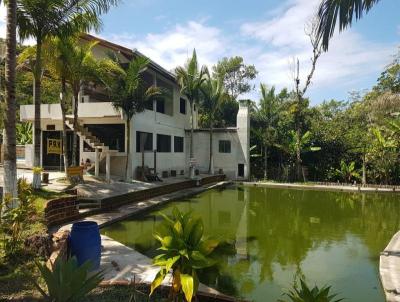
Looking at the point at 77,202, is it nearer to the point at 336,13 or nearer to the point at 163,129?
the point at 336,13

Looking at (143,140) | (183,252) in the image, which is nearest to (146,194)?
(143,140)

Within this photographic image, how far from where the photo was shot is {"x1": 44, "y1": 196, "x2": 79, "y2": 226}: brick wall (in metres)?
10.6

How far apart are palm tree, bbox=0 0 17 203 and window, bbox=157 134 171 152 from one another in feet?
49.5

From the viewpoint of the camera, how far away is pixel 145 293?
572 centimetres

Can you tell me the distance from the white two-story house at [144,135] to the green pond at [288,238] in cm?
481

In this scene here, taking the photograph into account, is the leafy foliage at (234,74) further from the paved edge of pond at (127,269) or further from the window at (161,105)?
the paved edge of pond at (127,269)

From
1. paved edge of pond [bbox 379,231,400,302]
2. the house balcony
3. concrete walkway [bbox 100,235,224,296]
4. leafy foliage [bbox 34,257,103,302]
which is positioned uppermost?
the house balcony

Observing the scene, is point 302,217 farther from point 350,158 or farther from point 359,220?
point 350,158

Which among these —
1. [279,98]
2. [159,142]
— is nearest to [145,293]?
A: [159,142]

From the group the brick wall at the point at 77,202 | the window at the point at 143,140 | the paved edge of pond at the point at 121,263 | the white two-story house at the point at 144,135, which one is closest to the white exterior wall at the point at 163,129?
the white two-story house at the point at 144,135

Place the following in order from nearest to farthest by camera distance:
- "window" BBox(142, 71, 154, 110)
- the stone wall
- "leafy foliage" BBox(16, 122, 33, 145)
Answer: the stone wall
"window" BBox(142, 71, 154, 110)
"leafy foliage" BBox(16, 122, 33, 145)

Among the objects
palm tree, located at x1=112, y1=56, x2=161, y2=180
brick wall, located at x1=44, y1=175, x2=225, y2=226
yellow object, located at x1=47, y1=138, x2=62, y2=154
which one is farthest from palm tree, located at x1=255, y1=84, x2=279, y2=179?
yellow object, located at x1=47, y1=138, x2=62, y2=154

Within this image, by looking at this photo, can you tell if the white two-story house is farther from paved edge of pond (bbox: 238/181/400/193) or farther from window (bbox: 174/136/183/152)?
paved edge of pond (bbox: 238/181/400/193)

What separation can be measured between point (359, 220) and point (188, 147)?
17582 millimetres
